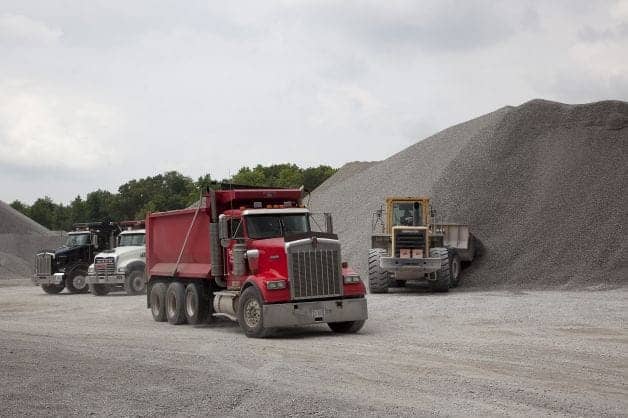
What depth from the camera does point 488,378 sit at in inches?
430

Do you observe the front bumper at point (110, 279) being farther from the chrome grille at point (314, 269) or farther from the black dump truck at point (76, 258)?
the chrome grille at point (314, 269)

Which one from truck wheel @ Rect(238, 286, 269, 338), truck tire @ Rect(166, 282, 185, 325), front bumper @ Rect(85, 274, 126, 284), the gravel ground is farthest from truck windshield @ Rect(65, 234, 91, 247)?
truck wheel @ Rect(238, 286, 269, 338)

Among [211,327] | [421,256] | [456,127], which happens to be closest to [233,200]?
[211,327]

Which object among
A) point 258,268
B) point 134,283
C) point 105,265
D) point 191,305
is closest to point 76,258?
point 105,265

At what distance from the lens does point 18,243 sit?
217 ft

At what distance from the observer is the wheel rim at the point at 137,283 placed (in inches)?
1281

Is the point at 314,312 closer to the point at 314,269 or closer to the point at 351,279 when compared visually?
the point at 314,269

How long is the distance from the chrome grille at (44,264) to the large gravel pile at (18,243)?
2.85 m

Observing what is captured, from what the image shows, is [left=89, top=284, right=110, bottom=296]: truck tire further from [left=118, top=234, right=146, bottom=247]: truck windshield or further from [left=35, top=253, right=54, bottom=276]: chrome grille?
[left=35, top=253, right=54, bottom=276]: chrome grille

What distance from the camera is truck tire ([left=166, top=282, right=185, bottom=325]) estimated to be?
64.0 feet

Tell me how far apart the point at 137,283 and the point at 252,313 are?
17506 millimetres

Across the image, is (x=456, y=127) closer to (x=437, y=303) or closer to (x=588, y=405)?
(x=437, y=303)

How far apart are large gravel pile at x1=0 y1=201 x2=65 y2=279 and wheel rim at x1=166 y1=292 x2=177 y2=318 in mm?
19765

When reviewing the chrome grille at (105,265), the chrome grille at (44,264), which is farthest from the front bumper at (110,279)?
the chrome grille at (44,264)
